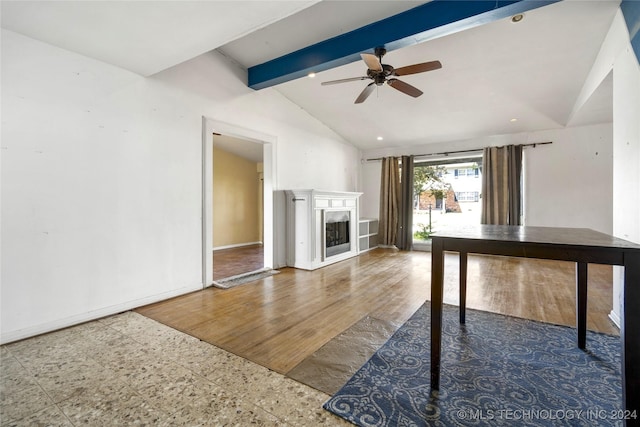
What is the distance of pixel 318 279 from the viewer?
3910mm

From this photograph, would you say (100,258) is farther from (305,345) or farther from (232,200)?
(232,200)

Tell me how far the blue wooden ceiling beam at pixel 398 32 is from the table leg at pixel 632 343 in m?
2.20

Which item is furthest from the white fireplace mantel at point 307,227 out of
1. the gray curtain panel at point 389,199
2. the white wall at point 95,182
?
the gray curtain panel at point 389,199

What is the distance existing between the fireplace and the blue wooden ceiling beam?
2.30 m

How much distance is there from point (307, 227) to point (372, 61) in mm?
2557

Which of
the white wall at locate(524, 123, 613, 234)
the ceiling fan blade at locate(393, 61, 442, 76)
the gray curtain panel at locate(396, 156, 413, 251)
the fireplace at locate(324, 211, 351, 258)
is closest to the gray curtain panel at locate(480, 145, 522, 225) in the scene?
the white wall at locate(524, 123, 613, 234)

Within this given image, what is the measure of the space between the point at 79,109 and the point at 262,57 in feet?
7.18

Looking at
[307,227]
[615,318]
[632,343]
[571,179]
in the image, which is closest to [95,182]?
[307,227]

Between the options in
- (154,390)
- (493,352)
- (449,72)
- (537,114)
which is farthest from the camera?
(537,114)

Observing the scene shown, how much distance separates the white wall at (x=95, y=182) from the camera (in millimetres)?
2176

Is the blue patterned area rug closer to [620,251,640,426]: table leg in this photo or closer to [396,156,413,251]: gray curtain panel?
[620,251,640,426]: table leg

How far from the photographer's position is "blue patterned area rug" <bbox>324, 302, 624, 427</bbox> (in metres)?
1.33

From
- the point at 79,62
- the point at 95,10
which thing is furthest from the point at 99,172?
the point at 95,10

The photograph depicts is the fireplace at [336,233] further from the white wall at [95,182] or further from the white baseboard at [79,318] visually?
the white baseboard at [79,318]
